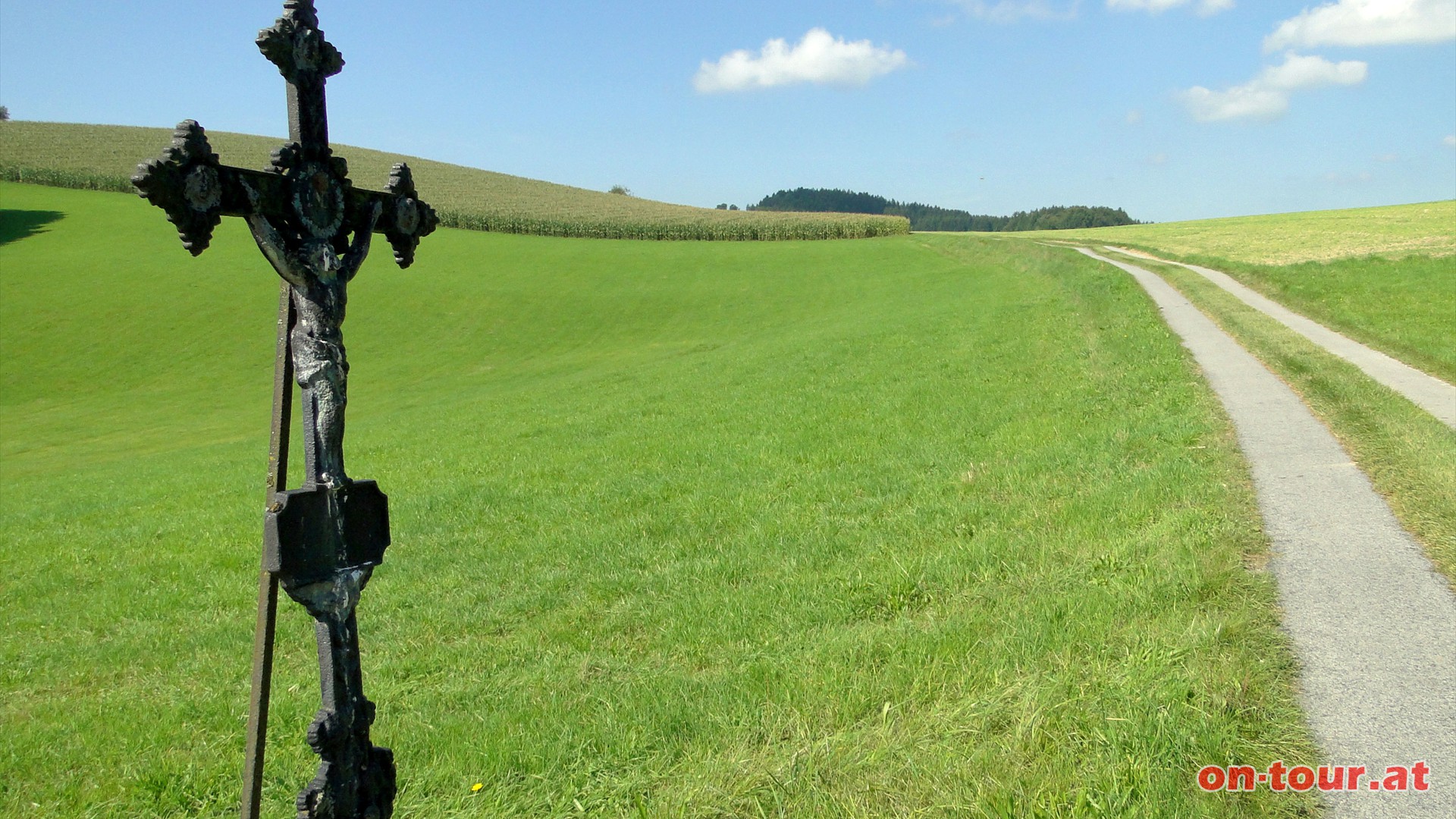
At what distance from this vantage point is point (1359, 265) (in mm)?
Answer: 29500

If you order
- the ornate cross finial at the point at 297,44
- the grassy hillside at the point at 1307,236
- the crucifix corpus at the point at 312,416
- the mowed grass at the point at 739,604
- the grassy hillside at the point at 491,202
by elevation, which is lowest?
the mowed grass at the point at 739,604

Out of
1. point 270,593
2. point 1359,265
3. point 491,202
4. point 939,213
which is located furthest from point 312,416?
point 939,213

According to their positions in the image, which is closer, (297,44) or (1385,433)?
(297,44)

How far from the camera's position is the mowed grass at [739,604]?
151 inches

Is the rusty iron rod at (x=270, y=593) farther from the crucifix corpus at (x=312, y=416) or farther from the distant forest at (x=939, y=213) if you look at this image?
the distant forest at (x=939, y=213)

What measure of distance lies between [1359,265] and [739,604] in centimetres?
3109

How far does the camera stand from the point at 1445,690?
4066mm

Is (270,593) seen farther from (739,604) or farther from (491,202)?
(491,202)

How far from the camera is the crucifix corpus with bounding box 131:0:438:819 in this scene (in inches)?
101

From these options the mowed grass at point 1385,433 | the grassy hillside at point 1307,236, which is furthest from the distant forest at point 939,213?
the mowed grass at point 1385,433

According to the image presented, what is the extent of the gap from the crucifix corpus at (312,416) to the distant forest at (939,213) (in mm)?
106755

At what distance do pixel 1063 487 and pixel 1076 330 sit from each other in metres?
12.6

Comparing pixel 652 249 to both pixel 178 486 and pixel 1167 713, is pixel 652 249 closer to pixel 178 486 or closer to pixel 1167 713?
pixel 178 486

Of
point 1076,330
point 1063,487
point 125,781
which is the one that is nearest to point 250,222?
point 125,781
